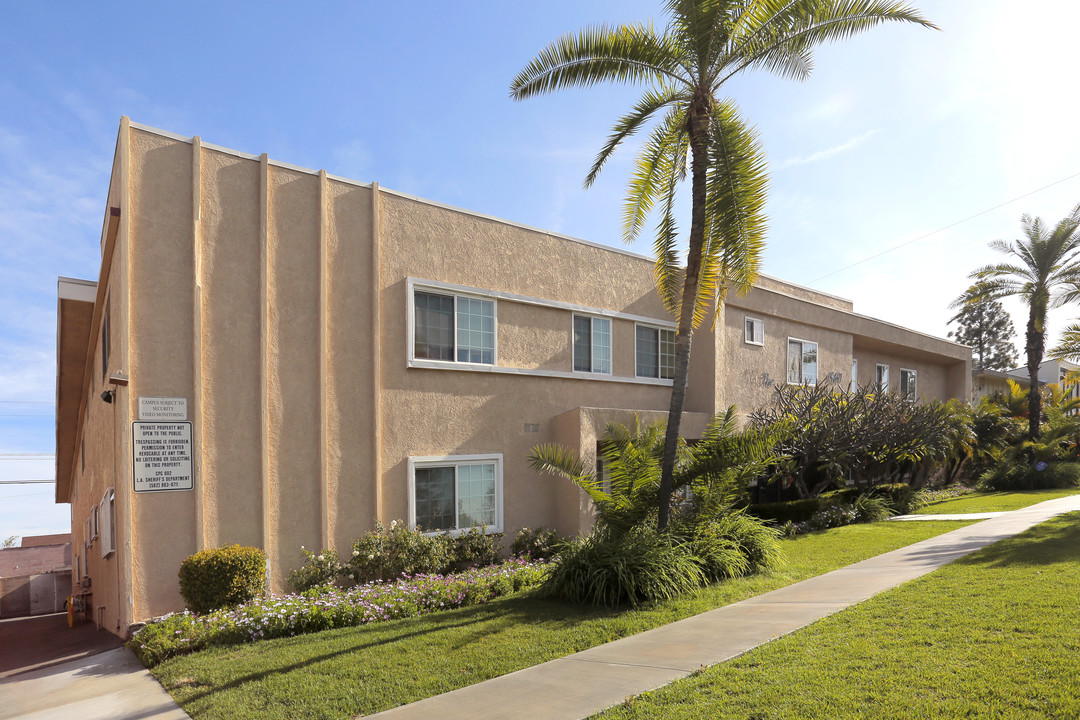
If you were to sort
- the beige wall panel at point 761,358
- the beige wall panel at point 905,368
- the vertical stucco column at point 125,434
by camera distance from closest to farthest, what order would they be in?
1. the vertical stucco column at point 125,434
2. the beige wall panel at point 761,358
3. the beige wall panel at point 905,368

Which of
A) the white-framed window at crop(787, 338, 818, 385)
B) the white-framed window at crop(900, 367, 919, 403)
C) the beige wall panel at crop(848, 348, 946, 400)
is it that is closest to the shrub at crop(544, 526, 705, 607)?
the white-framed window at crop(787, 338, 818, 385)

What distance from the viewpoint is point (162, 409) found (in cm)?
976

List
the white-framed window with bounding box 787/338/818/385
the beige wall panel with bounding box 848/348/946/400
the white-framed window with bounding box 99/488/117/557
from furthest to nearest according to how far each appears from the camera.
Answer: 1. the beige wall panel with bounding box 848/348/946/400
2. the white-framed window with bounding box 787/338/818/385
3. the white-framed window with bounding box 99/488/117/557

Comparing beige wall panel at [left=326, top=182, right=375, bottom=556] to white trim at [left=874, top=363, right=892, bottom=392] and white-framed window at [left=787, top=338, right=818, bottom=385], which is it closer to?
white-framed window at [left=787, top=338, right=818, bottom=385]

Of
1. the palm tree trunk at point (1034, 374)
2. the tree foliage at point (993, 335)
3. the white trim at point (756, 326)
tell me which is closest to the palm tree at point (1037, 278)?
the palm tree trunk at point (1034, 374)

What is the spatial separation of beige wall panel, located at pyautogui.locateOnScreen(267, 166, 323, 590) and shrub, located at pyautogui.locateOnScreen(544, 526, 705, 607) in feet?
13.7

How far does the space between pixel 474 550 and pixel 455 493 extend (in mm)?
1105

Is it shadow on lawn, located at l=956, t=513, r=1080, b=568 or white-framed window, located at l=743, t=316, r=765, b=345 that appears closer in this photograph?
shadow on lawn, located at l=956, t=513, r=1080, b=568

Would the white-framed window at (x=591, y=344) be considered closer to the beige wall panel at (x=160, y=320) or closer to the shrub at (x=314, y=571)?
the shrub at (x=314, y=571)

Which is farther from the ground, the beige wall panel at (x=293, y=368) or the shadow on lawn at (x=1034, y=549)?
the beige wall panel at (x=293, y=368)

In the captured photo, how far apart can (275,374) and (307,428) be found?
1005 mm

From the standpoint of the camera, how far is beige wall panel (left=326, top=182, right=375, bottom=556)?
36.9 ft

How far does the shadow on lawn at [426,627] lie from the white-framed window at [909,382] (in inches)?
869

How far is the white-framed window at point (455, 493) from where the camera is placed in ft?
39.9
